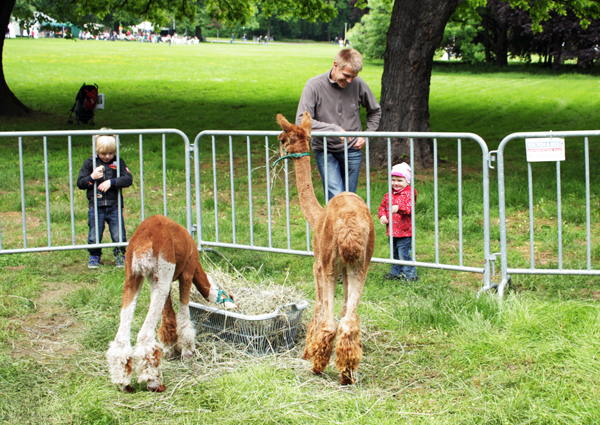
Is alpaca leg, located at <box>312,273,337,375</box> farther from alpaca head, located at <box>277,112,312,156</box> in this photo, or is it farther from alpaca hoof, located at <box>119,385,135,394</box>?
alpaca hoof, located at <box>119,385,135,394</box>

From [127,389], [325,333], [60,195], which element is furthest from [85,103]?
[325,333]

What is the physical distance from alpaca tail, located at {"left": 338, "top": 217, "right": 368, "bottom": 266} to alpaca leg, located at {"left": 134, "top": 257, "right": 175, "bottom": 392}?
1.13 metres

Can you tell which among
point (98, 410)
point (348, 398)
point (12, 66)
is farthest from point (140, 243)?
point (12, 66)

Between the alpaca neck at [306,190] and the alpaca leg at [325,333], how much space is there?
63 cm

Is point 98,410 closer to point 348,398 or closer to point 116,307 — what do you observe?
point 348,398

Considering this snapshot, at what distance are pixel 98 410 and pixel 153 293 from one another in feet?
2.47

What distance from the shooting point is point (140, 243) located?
369 cm

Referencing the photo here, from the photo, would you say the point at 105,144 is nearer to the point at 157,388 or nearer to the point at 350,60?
the point at 350,60

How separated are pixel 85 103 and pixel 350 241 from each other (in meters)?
14.4

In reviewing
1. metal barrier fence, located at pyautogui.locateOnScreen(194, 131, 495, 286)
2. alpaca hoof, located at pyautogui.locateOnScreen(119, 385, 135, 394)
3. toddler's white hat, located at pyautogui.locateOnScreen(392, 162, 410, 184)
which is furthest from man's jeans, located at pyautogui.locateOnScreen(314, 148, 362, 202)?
alpaca hoof, located at pyautogui.locateOnScreen(119, 385, 135, 394)

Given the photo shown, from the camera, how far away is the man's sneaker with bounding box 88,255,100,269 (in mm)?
6523

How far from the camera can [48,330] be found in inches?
190

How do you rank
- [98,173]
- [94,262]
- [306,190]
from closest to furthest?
[306,190] → [98,173] → [94,262]

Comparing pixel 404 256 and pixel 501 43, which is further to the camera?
pixel 501 43
